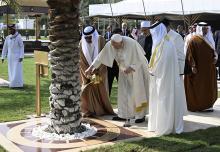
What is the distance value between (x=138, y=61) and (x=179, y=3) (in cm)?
1850

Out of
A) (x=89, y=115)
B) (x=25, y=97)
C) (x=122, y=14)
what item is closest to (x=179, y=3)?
(x=122, y=14)

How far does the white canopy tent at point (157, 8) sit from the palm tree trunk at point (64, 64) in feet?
58.8

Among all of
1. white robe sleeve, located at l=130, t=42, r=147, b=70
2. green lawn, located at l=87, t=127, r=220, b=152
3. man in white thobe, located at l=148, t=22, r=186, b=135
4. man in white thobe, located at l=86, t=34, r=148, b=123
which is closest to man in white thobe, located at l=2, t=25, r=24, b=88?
man in white thobe, located at l=86, t=34, r=148, b=123

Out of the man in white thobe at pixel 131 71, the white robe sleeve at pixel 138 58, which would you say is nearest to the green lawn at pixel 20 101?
the man in white thobe at pixel 131 71

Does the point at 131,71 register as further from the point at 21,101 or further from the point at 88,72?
the point at 21,101

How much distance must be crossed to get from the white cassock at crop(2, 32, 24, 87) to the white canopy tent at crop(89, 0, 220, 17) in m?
13.9

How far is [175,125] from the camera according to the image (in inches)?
267

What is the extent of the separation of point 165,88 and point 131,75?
1030 mm

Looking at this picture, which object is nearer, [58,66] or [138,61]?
[58,66]

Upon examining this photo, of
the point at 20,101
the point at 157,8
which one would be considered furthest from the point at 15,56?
the point at 157,8

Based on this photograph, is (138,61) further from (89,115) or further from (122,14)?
(122,14)

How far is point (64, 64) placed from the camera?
653 cm

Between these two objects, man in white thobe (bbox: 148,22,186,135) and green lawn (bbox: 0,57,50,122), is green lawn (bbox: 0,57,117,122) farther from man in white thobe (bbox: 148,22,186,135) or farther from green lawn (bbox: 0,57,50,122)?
man in white thobe (bbox: 148,22,186,135)

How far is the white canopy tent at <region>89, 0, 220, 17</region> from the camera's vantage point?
2347cm
